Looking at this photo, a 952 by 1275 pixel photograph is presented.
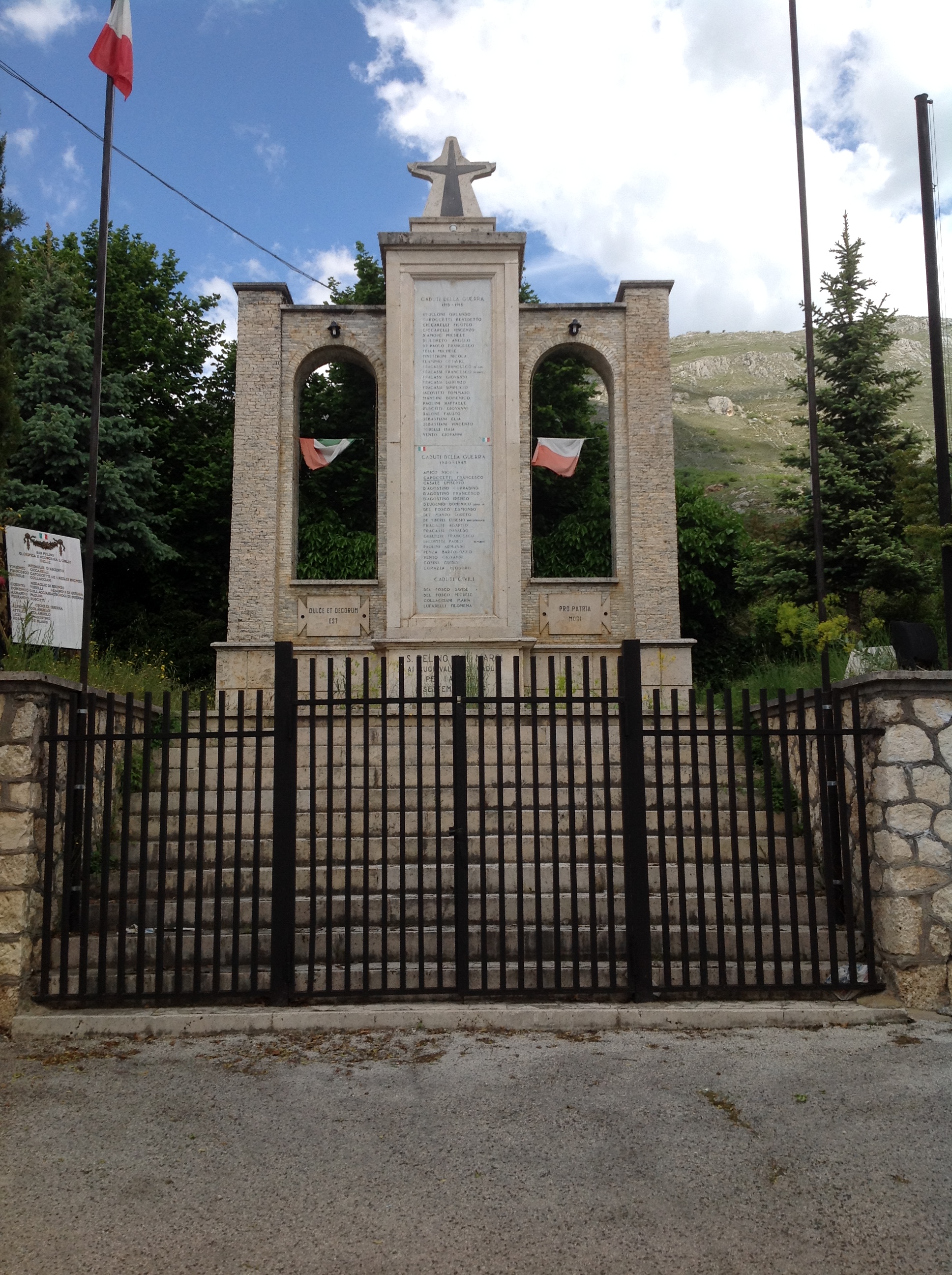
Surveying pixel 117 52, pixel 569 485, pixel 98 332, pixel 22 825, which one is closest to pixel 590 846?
pixel 22 825

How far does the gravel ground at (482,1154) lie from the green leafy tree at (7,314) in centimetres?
505

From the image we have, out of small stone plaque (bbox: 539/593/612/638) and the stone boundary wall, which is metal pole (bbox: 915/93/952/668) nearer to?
the stone boundary wall

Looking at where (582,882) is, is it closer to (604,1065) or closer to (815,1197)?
(604,1065)

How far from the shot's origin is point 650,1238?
3.03 m

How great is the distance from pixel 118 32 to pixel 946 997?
32.3ft

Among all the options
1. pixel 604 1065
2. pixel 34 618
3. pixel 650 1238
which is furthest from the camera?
pixel 34 618

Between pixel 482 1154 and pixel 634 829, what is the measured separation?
2152 millimetres

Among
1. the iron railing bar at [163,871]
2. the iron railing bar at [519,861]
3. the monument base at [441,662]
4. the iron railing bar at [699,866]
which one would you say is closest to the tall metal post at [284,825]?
the iron railing bar at [163,871]

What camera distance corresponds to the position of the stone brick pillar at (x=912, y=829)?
5.27 meters

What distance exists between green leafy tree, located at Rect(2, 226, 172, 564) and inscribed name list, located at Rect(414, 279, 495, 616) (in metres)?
6.29

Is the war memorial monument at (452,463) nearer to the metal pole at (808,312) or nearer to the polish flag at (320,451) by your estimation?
the polish flag at (320,451)

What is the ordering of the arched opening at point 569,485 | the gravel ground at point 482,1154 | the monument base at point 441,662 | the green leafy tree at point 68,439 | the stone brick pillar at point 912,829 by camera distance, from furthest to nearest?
the arched opening at point 569,485 < the green leafy tree at point 68,439 < the monument base at point 441,662 < the stone brick pillar at point 912,829 < the gravel ground at point 482,1154

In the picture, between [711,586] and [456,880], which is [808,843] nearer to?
[456,880]

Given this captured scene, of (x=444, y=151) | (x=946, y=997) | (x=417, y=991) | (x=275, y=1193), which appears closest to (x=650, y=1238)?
(x=275, y=1193)
